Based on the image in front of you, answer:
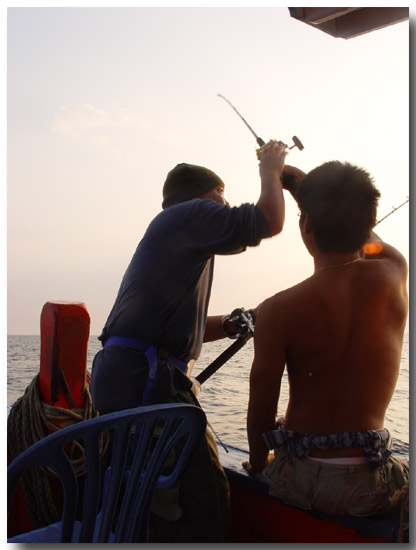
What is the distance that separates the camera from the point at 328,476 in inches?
70.2

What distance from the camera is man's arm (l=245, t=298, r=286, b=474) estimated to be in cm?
186

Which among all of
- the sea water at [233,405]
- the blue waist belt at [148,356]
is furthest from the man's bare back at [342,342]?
the sea water at [233,405]

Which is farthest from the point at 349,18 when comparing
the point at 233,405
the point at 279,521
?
the point at 233,405

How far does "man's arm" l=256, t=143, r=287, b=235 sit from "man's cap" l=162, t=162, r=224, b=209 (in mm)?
322

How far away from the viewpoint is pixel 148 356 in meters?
1.96

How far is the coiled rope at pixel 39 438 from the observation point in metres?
2.50

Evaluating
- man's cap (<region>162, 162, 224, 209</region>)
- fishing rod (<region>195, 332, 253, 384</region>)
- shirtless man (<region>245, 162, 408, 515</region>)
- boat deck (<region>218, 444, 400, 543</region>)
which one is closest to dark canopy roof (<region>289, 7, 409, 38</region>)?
man's cap (<region>162, 162, 224, 209</region>)

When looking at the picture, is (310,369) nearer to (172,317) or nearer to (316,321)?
(316,321)

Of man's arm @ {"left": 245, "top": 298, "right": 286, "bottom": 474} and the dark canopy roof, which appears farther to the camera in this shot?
the dark canopy roof

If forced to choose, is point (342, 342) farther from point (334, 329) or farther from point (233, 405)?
point (233, 405)

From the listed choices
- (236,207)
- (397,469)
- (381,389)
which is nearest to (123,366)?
(236,207)

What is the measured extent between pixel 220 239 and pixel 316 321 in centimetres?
46

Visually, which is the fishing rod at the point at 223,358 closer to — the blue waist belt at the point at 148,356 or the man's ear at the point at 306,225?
the blue waist belt at the point at 148,356

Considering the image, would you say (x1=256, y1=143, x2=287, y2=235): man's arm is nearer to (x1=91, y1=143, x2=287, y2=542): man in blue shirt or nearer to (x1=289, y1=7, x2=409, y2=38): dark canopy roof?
(x1=91, y1=143, x2=287, y2=542): man in blue shirt
